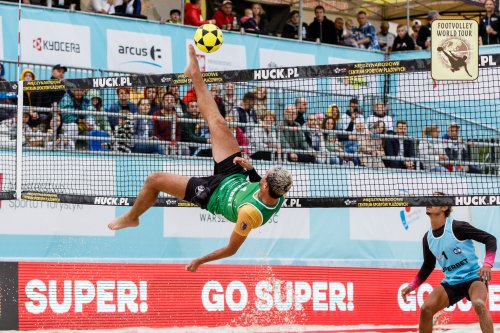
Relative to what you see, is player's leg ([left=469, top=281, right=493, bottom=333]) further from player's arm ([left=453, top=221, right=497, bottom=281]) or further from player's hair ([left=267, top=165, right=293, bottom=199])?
player's hair ([left=267, top=165, right=293, bottom=199])

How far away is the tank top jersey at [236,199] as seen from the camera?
8617mm

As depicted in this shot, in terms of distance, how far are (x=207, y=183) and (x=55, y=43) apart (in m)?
7.40

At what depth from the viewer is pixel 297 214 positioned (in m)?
15.2

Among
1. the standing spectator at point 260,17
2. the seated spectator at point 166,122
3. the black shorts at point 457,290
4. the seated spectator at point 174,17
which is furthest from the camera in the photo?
the standing spectator at point 260,17

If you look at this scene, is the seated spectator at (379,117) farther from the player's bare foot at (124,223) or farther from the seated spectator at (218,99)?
the player's bare foot at (124,223)

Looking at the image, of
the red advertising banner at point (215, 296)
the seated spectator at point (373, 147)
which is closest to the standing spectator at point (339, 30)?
the seated spectator at point (373, 147)

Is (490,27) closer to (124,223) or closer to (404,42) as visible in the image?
(404,42)

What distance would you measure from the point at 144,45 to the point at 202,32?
7104mm

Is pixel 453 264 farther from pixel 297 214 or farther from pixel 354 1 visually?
pixel 354 1

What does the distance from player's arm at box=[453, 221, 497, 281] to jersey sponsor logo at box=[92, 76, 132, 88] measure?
4216mm

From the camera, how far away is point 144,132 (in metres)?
14.0

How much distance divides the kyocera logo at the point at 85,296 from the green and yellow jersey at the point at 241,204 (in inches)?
139

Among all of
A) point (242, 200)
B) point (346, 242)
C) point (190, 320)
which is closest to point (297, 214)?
point (346, 242)

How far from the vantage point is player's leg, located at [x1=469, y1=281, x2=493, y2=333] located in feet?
30.7
